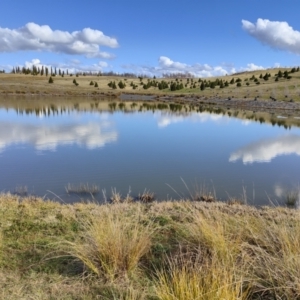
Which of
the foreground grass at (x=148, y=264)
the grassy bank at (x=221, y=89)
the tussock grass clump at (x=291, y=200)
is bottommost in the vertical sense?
the tussock grass clump at (x=291, y=200)

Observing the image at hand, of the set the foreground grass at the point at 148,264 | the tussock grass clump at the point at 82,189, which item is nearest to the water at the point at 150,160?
the tussock grass clump at the point at 82,189

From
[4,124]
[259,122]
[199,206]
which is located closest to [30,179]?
[199,206]

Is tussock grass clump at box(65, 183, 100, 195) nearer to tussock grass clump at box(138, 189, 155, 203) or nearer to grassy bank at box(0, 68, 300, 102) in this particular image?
tussock grass clump at box(138, 189, 155, 203)

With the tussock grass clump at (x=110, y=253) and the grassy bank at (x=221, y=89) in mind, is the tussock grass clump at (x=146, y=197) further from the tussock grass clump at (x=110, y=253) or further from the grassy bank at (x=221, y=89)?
the grassy bank at (x=221, y=89)

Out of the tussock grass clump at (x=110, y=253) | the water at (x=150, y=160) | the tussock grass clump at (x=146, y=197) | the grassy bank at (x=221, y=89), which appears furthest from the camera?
the grassy bank at (x=221, y=89)

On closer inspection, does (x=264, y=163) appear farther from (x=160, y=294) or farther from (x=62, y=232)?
(x=160, y=294)

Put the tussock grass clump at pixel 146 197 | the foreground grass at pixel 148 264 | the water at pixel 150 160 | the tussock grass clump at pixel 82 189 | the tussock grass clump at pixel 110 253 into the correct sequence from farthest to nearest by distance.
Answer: the water at pixel 150 160, the tussock grass clump at pixel 82 189, the tussock grass clump at pixel 146 197, the tussock grass clump at pixel 110 253, the foreground grass at pixel 148 264

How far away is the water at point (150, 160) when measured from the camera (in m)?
10.4

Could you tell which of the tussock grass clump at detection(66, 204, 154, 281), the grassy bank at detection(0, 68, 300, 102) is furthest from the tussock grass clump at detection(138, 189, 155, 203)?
the grassy bank at detection(0, 68, 300, 102)

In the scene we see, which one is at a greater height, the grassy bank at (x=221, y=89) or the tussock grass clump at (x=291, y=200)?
the grassy bank at (x=221, y=89)

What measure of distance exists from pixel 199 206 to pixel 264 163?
851 centimetres

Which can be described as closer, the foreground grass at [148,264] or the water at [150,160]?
the foreground grass at [148,264]

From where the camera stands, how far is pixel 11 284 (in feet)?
11.4

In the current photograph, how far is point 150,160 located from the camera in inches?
564
